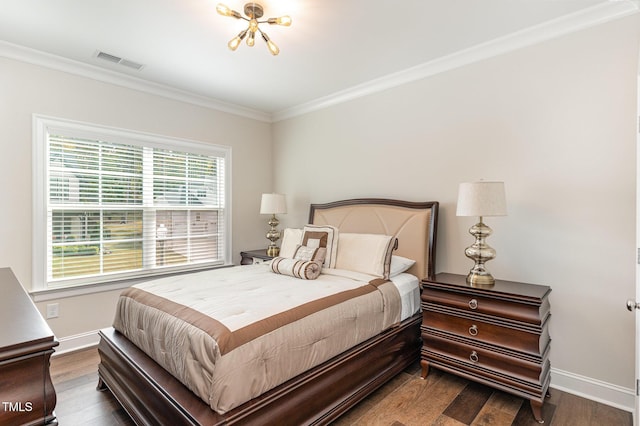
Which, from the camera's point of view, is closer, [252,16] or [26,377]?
[26,377]

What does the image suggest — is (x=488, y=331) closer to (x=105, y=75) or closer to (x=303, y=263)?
(x=303, y=263)

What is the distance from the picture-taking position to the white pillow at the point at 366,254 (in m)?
2.77

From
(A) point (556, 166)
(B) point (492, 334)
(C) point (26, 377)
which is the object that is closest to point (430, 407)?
(B) point (492, 334)

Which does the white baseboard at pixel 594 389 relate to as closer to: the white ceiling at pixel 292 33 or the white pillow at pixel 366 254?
the white pillow at pixel 366 254

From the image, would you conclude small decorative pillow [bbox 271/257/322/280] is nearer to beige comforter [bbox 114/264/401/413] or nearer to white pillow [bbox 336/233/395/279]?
beige comforter [bbox 114/264/401/413]

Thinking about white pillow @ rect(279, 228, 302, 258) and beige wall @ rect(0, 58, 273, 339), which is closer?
beige wall @ rect(0, 58, 273, 339)

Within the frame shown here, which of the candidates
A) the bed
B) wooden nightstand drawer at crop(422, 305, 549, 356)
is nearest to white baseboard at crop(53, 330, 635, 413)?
wooden nightstand drawer at crop(422, 305, 549, 356)

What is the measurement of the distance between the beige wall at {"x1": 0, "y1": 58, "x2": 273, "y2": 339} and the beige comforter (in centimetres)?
118

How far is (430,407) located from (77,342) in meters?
3.19

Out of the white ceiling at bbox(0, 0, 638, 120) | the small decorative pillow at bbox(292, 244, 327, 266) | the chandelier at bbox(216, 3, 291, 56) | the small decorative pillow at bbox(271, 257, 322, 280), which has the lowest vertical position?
the small decorative pillow at bbox(271, 257, 322, 280)

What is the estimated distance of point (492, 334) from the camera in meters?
2.22

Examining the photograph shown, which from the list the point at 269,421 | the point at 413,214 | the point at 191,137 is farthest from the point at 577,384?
the point at 191,137

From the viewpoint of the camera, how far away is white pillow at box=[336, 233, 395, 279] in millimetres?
2768

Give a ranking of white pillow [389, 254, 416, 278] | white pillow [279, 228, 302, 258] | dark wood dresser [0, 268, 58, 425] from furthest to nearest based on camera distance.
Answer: white pillow [279, 228, 302, 258] < white pillow [389, 254, 416, 278] < dark wood dresser [0, 268, 58, 425]
